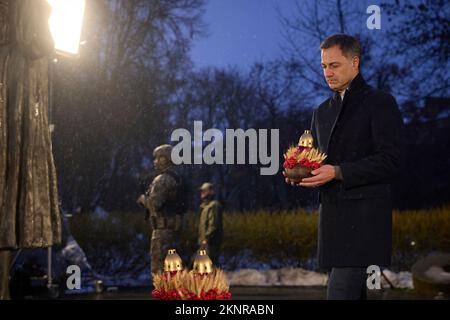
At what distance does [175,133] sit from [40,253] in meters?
3.79

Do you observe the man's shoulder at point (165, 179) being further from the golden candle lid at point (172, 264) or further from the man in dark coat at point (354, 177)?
the man in dark coat at point (354, 177)

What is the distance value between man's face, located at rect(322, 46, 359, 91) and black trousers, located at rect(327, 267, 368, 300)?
74cm

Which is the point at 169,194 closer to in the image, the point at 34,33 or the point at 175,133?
the point at 34,33

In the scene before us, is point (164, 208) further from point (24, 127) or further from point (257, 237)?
point (257, 237)

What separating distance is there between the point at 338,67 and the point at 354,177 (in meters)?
0.47

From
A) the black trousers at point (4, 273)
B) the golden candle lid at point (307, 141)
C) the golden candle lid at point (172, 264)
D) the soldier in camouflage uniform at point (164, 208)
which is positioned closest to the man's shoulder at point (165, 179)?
the soldier in camouflage uniform at point (164, 208)

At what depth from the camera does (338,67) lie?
3.49 meters

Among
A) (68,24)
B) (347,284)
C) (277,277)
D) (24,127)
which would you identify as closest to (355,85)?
(347,284)

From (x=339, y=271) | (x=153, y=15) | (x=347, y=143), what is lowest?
(x=339, y=271)

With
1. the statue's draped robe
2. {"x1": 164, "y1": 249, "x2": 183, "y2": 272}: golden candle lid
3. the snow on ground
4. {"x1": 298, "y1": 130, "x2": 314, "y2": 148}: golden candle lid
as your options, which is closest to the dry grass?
the snow on ground

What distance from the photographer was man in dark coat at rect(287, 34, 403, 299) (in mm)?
3322

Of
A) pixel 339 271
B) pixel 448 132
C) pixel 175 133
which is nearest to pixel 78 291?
pixel 175 133

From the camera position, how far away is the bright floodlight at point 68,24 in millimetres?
4855

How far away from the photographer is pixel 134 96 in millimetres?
14930
